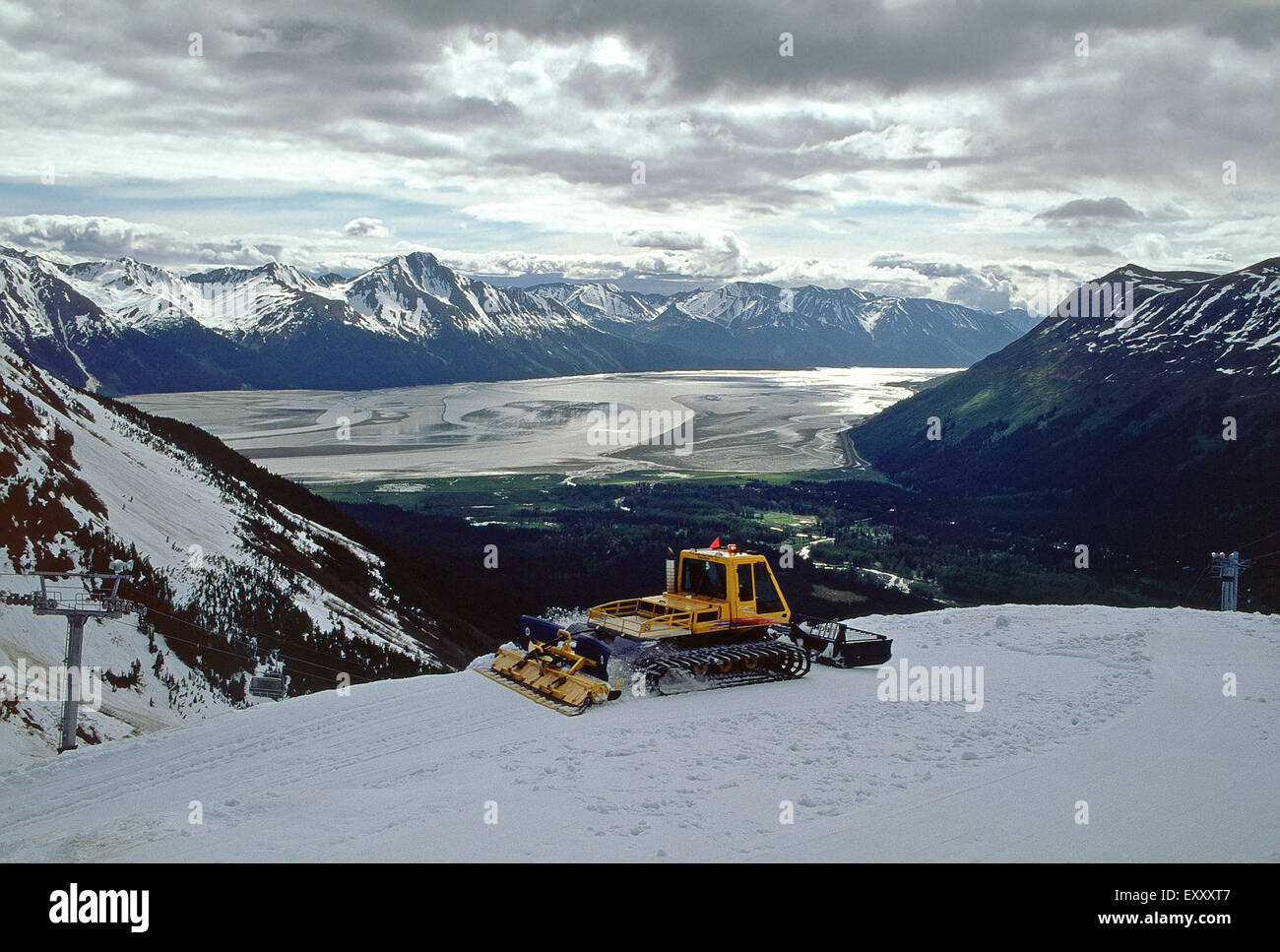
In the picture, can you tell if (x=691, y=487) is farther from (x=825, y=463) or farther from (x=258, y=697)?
(x=258, y=697)

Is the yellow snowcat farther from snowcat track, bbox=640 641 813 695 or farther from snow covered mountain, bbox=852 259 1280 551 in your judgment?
snow covered mountain, bbox=852 259 1280 551

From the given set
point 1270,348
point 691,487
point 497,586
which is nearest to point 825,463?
point 691,487

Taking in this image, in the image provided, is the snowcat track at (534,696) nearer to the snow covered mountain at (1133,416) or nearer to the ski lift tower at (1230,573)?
the ski lift tower at (1230,573)

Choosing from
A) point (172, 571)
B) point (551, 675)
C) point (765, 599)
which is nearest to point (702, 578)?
point (765, 599)

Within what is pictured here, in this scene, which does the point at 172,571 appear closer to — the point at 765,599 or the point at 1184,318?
the point at 765,599

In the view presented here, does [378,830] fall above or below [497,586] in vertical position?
above

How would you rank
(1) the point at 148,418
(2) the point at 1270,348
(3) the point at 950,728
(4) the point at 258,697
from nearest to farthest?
(3) the point at 950,728
(4) the point at 258,697
(1) the point at 148,418
(2) the point at 1270,348
